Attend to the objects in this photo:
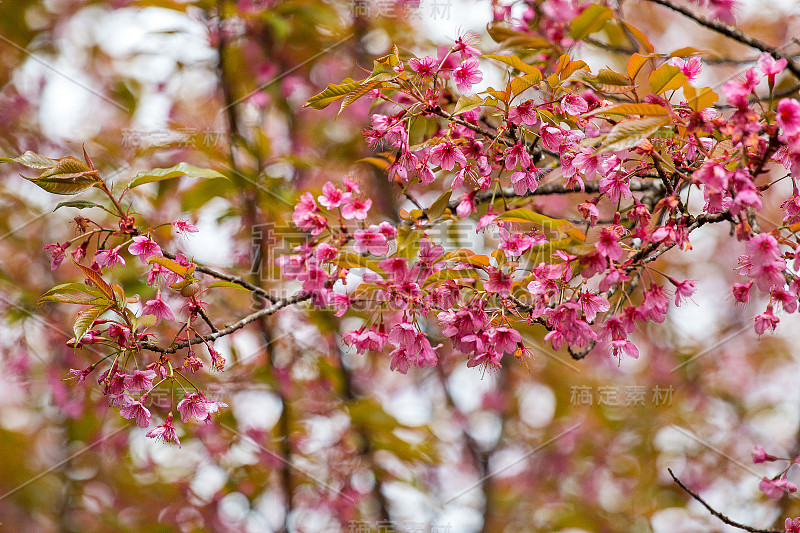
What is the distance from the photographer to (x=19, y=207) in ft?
11.3

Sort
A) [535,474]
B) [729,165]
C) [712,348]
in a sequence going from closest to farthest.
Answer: [729,165] < [712,348] < [535,474]

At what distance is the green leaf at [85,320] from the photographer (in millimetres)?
1279

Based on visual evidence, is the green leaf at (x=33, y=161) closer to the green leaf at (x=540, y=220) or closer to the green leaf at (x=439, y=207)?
the green leaf at (x=439, y=207)

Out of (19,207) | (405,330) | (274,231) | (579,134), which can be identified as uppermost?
(579,134)

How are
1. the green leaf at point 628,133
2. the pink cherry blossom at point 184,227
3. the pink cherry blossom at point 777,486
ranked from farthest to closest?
the pink cherry blossom at point 777,486, the pink cherry blossom at point 184,227, the green leaf at point 628,133

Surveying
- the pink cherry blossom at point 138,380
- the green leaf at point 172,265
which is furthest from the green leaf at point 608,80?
the pink cherry blossom at point 138,380

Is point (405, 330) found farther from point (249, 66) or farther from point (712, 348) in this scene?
point (712, 348)

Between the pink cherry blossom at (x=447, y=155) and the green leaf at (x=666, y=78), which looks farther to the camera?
the pink cherry blossom at (x=447, y=155)

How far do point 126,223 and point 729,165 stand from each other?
54.1 inches

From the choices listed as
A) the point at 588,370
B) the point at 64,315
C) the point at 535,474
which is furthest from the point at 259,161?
the point at 535,474

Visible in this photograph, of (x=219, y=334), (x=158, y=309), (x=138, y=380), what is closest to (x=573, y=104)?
(x=219, y=334)

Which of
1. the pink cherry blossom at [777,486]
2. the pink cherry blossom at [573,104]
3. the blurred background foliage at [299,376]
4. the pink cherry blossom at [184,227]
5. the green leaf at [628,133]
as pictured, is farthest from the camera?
the blurred background foliage at [299,376]

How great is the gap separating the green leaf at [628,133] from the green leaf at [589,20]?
669 mm

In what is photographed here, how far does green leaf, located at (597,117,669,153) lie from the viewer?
1.10 metres
